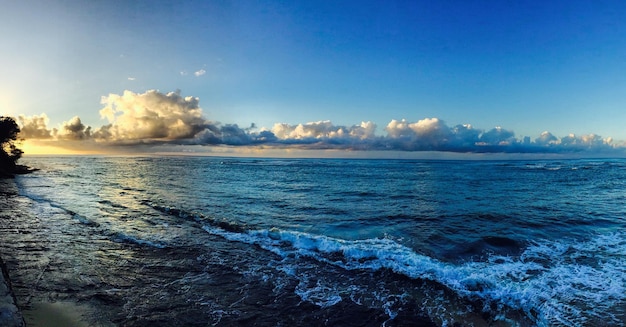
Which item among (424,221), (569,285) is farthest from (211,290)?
(424,221)

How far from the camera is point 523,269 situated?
40.2 ft

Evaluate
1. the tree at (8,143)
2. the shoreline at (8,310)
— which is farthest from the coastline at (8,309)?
the tree at (8,143)

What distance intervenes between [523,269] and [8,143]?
8297cm

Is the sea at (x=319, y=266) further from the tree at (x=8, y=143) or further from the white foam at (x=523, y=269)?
the tree at (x=8, y=143)

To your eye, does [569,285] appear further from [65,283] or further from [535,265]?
[65,283]

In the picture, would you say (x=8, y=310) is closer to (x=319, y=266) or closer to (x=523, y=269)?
(x=319, y=266)

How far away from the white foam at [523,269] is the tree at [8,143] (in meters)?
66.3

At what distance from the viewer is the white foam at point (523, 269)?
30.4ft

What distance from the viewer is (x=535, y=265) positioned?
12750 mm

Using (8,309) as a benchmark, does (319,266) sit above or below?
below

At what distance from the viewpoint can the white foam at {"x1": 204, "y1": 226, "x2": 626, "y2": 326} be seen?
927cm

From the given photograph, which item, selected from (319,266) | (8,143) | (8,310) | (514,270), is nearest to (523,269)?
(514,270)

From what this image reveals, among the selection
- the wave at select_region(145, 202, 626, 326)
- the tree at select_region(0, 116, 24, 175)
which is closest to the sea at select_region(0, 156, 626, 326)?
the wave at select_region(145, 202, 626, 326)

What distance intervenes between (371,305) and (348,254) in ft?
15.2
